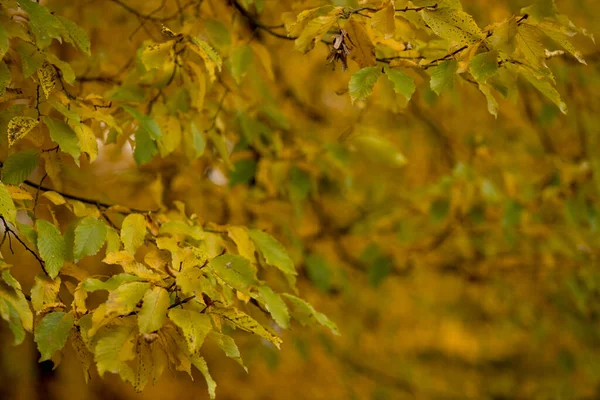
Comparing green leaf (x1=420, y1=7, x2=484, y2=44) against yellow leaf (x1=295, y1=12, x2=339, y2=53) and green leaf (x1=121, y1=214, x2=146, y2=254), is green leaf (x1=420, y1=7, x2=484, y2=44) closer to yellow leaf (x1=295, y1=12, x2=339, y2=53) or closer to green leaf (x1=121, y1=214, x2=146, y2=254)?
yellow leaf (x1=295, y1=12, x2=339, y2=53)

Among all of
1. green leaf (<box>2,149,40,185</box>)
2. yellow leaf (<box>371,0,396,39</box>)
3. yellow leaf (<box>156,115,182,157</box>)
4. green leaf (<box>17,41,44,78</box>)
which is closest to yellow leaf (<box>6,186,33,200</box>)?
green leaf (<box>2,149,40,185</box>)

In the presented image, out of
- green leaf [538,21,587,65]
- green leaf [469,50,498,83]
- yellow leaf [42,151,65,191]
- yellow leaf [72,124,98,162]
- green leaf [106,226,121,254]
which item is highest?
green leaf [538,21,587,65]

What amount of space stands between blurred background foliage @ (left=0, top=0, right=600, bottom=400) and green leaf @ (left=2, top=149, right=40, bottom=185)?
42 centimetres

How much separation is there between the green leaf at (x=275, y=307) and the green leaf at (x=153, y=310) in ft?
1.07

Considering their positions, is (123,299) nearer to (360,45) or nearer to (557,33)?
(360,45)

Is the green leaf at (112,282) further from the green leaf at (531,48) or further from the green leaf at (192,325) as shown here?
the green leaf at (531,48)

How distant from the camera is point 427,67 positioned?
148cm

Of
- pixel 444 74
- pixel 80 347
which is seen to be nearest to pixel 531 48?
pixel 444 74

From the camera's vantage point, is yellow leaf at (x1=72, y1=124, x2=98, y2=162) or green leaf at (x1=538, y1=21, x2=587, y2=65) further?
yellow leaf at (x1=72, y1=124, x2=98, y2=162)

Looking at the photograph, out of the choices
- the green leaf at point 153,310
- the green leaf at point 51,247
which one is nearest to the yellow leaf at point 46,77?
the green leaf at point 51,247

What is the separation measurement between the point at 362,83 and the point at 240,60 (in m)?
0.65

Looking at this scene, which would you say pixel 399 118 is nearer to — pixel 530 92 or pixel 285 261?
pixel 530 92

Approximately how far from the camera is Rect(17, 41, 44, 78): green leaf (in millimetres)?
1330

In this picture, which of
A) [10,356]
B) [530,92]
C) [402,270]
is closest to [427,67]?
[402,270]
